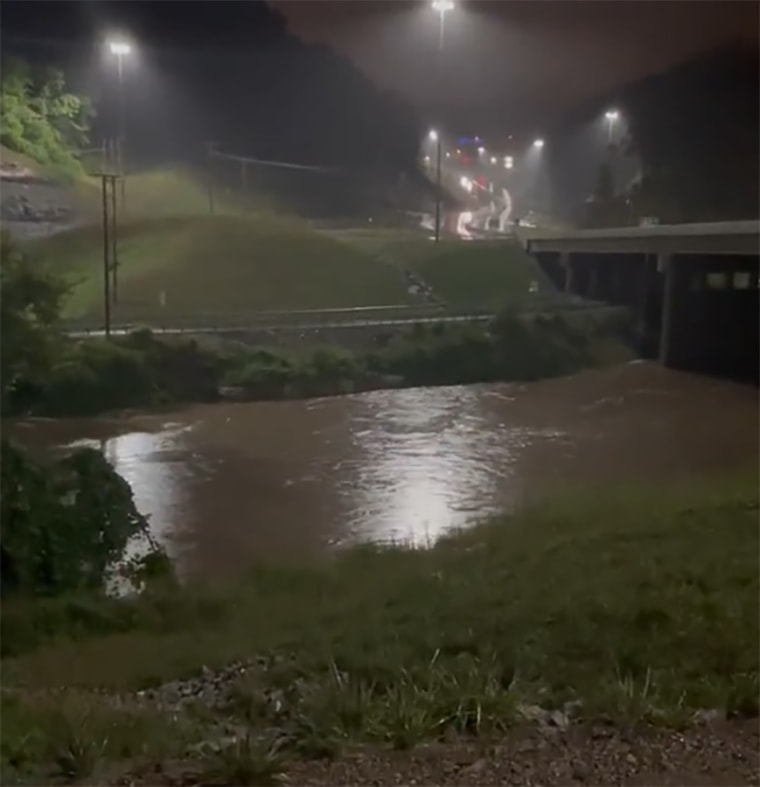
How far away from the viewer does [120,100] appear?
Answer: 4.77 meters

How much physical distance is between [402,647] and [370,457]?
238 centimetres

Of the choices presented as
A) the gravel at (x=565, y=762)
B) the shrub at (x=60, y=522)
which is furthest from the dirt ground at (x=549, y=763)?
the shrub at (x=60, y=522)

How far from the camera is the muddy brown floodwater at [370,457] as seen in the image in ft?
15.2

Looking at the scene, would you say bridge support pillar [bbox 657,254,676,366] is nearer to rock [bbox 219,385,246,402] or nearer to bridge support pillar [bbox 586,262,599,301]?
bridge support pillar [bbox 586,262,599,301]

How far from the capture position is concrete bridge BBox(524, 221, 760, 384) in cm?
614

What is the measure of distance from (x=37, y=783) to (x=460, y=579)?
2.00 metres

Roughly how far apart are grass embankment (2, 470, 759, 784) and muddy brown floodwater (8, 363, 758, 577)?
0.34 meters

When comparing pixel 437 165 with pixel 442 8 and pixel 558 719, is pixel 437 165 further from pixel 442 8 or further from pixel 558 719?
pixel 558 719

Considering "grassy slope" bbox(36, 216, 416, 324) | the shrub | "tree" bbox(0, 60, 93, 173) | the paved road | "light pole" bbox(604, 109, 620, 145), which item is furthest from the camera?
"light pole" bbox(604, 109, 620, 145)

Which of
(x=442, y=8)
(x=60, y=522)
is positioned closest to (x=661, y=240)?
(x=442, y=8)

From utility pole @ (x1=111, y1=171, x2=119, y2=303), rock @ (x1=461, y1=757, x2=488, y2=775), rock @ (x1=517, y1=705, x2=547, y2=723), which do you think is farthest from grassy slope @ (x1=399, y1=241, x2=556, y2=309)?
rock @ (x1=461, y1=757, x2=488, y2=775)

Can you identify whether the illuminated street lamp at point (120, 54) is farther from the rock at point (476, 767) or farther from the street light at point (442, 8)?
the rock at point (476, 767)

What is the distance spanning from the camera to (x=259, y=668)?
2.76 metres

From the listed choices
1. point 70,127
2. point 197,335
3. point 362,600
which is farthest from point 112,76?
point 362,600
